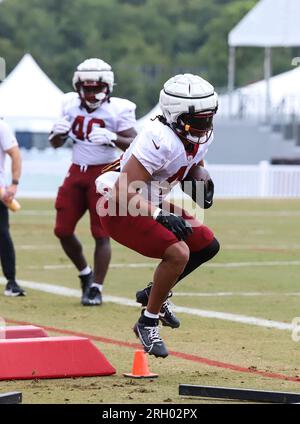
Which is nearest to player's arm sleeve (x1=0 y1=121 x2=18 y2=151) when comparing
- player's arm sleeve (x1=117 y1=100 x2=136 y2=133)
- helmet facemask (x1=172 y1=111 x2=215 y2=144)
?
player's arm sleeve (x1=117 y1=100 x2=136 y2=133)

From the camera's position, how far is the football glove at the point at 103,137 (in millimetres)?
11258

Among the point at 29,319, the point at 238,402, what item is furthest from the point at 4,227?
the point at 238,402

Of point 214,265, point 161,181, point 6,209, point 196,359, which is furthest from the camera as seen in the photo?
point 214,265

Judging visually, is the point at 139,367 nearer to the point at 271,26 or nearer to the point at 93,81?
the point at 93,81

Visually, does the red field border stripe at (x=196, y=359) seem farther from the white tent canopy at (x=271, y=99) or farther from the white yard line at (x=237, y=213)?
the white tent canopy at (x=271, y=99)

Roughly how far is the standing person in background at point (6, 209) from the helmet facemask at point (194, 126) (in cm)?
415

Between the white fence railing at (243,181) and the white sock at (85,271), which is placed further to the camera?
the white fence railing at (243,181)

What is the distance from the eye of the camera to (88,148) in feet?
37.9

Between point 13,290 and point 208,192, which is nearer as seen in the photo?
point 208,192

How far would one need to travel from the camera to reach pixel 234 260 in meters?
15.3

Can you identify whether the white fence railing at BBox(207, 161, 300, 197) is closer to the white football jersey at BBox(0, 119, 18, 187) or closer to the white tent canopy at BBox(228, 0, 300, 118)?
the white tent canopy at BBox(228, 0, 300, 118)

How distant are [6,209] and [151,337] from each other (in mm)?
4539

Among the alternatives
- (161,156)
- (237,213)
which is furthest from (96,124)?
(237,213)

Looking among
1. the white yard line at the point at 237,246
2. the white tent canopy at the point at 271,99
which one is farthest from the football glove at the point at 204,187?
the white tent canopy at the point at 271,99
